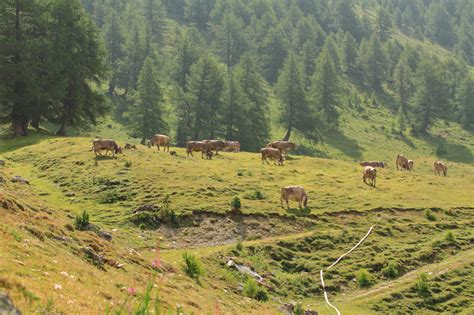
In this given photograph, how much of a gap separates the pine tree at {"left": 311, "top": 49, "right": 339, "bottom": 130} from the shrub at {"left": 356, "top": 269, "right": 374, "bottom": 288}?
76858 millimetres

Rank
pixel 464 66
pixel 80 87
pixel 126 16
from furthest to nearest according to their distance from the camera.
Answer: pixel 464 66, pixel 126 16, pixel 80 87

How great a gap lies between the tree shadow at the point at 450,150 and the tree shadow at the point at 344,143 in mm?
15527

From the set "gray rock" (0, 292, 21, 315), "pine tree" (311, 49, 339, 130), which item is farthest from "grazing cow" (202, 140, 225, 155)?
"pine tree" (311, 49, 339, 130)

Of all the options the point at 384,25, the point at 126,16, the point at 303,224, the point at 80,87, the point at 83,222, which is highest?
the point at 384,25

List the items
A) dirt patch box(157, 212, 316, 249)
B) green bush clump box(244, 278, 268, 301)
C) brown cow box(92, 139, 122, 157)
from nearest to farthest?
green bush clump box(244, 278, 268, 301)
dirt patch box(157, 212, 316, 249)
brown cow box(92, 139, 122, 157)

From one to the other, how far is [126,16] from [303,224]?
117m

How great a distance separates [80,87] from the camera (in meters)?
58.4

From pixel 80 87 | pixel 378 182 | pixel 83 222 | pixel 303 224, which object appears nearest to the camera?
pixel 83 222

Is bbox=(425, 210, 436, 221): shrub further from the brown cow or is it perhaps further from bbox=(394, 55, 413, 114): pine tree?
bbox=(394, 55, 413, 114): pine tree

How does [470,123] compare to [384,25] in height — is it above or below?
below

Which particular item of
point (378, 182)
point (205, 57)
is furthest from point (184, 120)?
point (378, 182)

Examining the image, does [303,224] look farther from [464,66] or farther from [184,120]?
[464,66]

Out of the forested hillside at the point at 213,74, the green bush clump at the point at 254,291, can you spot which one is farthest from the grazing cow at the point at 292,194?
the forested hillside at the point at 213,74

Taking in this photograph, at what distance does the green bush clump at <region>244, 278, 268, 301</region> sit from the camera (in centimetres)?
2104
